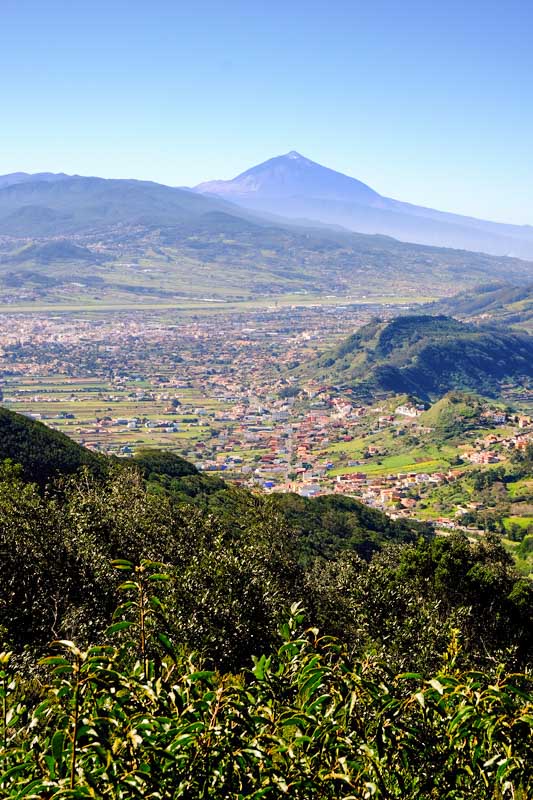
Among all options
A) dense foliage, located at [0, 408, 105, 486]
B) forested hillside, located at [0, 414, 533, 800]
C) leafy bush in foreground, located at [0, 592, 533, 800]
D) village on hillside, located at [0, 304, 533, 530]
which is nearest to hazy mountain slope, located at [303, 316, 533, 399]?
village on hillside, located at [0, 304, 533, 530]

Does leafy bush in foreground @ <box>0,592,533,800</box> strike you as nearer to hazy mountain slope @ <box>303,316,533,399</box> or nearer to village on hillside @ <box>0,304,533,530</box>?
village on hillside @ <box>0,304,533,530</box>

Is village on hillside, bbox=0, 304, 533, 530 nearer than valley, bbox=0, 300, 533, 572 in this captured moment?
No

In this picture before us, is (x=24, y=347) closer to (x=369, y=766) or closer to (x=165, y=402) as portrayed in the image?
(x=165, y=402)

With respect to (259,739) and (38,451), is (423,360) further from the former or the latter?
(259,739)

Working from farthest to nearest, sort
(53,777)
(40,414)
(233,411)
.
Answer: (233,411), (40,414), (53,777)

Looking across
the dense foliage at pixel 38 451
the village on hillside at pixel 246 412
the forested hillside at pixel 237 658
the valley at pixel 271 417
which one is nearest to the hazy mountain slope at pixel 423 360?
the valley at pixel 271 417

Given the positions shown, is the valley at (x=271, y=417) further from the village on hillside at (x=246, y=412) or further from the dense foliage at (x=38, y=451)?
the dense foliage at (x=38, y=451)

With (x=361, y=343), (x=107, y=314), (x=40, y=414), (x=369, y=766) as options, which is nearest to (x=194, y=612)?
(x=369, y=766)

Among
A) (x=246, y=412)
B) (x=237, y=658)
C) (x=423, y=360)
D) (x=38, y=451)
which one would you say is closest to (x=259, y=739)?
(x=237, y=658)
